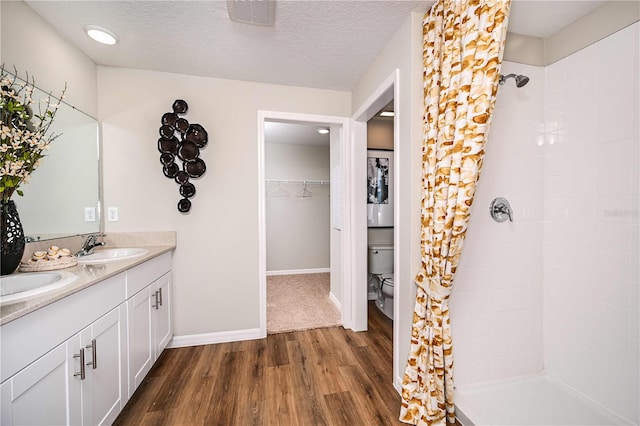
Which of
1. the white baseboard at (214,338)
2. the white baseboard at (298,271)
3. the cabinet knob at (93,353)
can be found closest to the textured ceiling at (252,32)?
the cabinet knob at (93,353)

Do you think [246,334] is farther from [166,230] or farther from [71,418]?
[71,418]

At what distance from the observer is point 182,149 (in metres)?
2.22

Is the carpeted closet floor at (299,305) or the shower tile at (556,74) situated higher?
the shower tile at (556,74)

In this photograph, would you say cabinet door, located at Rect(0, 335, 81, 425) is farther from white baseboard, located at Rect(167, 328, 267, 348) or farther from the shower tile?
the shower tile

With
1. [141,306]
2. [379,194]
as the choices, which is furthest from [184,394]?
[379,194]

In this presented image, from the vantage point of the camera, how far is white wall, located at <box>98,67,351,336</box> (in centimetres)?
217

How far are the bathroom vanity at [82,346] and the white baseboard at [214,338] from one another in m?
0.43

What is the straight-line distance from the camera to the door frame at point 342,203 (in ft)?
7.91

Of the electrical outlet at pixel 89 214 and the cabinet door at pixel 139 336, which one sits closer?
the cabinet door at pixel 139 336

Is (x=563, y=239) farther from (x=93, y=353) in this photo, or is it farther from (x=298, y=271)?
(x=298, y=271)

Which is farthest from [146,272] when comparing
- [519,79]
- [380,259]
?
[519,79]

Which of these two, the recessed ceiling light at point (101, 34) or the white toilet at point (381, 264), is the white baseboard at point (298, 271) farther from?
the recessed ceiling light at point (101, 34)

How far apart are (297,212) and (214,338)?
278 cm

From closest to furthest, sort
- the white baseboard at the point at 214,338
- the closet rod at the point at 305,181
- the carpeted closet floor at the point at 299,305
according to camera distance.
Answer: the white baseboard at the point at 214,338 → the carpeted closet floor at the point at 299,305 → the closet rod at the point at 305,181
